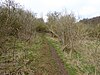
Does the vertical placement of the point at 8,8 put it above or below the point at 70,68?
above

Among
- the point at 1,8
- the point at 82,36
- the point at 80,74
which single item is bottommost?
the point at 80,74

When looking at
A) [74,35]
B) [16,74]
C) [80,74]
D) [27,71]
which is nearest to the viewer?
[16,74]

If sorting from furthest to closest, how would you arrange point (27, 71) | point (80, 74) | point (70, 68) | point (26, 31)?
point (26, 31)
point (70, 68)
point (80, 74)
point (27, 71)

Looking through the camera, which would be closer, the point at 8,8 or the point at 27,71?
the point at 27,71

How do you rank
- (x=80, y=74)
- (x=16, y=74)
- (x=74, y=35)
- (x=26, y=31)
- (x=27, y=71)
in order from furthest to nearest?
(x=26, y=31) < (x=74, y=35) < (x=80, y=74) < (x=27, y=71) < (x=16, y=74)

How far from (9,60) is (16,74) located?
10.9ft

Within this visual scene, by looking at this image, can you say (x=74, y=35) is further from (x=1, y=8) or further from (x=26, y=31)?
(x=1, y=8)

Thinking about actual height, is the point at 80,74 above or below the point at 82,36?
below

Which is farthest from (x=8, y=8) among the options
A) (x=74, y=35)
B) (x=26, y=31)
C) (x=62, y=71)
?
(x=26, y=31)

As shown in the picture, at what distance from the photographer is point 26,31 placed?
34.4 meters

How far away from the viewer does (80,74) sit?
16.1 m

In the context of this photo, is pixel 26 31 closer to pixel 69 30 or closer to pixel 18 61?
pixel 69 30

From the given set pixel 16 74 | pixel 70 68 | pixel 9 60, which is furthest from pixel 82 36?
pixel 16 74

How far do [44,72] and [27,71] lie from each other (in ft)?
4.58
